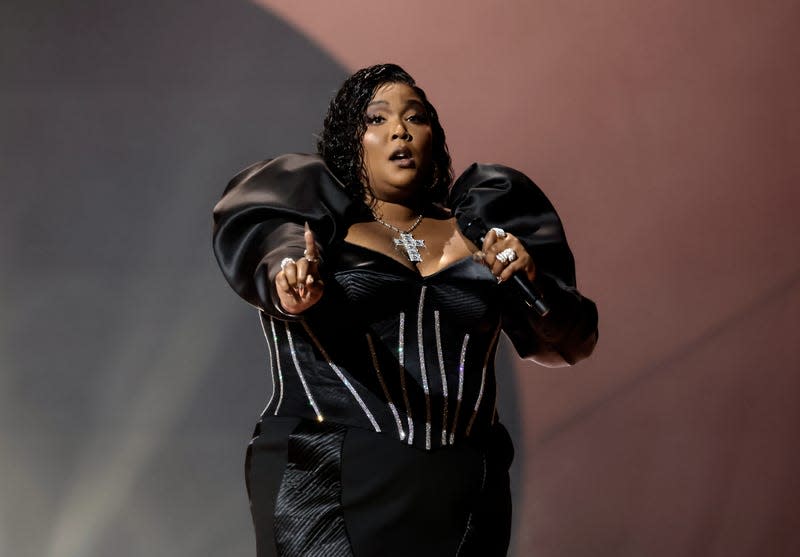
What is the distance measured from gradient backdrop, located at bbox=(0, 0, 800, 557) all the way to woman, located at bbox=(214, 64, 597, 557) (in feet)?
3.02

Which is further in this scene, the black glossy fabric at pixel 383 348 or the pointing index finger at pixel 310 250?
the black glossy fabric at pixel 383 348

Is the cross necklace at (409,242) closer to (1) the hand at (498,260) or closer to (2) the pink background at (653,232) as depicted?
(1) the hand at (498,260)

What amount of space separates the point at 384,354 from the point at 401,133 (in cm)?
37

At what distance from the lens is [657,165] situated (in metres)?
3.00

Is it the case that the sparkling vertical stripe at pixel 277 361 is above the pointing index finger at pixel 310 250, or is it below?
below

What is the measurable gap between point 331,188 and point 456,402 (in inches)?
15.4

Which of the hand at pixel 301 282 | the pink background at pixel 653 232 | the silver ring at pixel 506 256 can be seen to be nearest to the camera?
the hand at pixel 301 282

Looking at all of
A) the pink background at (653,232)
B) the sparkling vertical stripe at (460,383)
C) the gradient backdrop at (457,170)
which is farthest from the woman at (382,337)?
the pink background at (653,232)

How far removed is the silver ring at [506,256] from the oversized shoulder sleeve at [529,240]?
21 cm

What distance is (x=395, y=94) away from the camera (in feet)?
6.09

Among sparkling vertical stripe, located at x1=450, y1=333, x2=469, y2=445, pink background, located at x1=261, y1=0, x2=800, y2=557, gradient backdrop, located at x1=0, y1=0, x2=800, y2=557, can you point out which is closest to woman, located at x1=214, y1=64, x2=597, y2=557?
sparkling vertical stripe, located at x1=450, y1=333, x2=469, y2=445

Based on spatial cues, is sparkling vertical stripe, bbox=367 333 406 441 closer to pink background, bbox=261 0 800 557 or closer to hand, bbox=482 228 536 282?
hand, bbox=482 228 536 282

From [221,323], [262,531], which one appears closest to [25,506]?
[221,323]

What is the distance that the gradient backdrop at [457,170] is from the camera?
2623 millimetres
